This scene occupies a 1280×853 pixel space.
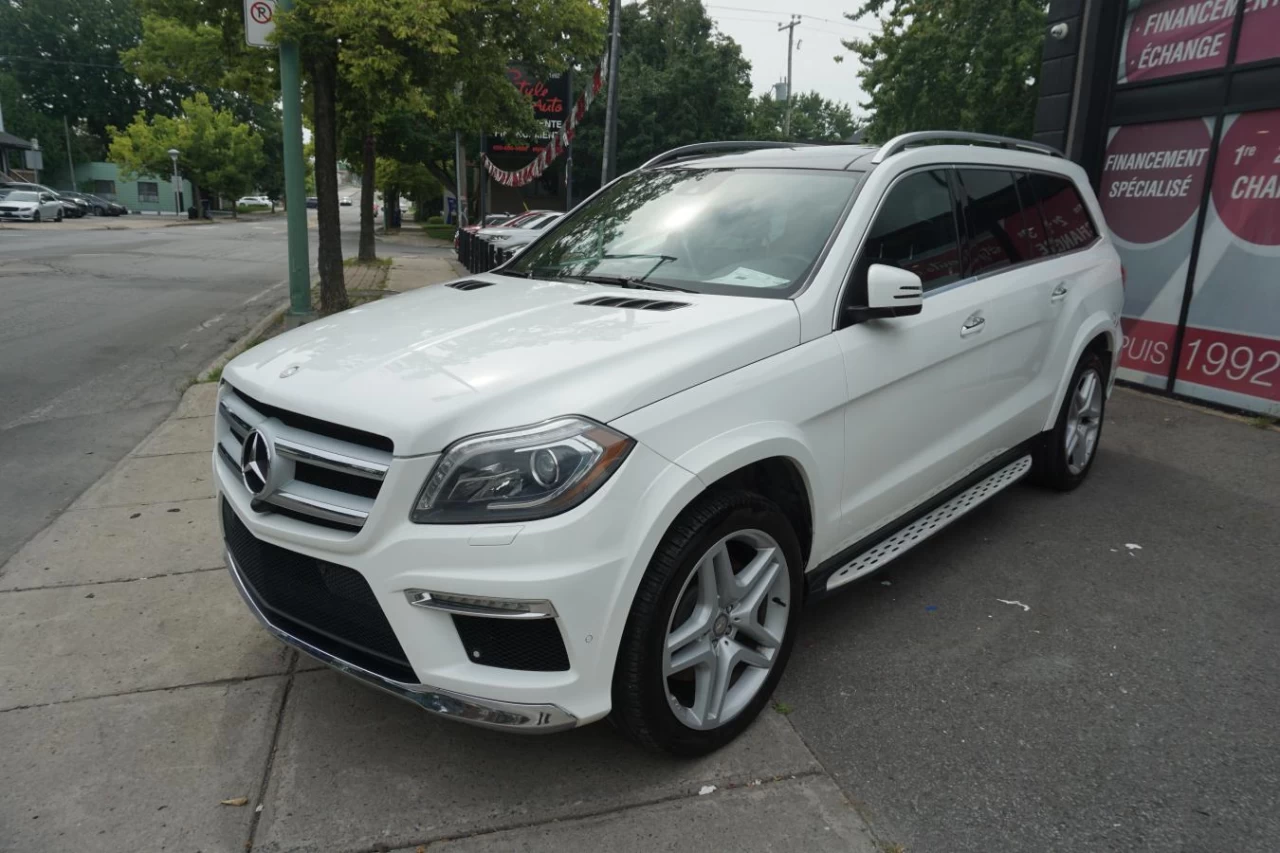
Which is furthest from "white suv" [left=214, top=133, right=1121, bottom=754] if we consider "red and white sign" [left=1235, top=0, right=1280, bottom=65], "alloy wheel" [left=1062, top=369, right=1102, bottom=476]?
"red and white sign" [left=1235, top=0, right=1280, bottom=65]

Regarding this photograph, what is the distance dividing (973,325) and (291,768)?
298 cm

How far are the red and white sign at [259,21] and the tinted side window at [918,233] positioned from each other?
27.3 feet

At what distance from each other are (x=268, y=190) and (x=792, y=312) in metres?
89.0

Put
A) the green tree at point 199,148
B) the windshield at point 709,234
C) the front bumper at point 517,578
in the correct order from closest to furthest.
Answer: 1. the front bumper at point 517,578
2. the windshield at point 709,234
3. the green tree at point 199,148

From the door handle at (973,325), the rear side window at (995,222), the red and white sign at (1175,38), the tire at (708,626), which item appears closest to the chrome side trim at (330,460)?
the tire at (708,626)

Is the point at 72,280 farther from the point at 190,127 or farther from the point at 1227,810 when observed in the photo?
the point at 190,127

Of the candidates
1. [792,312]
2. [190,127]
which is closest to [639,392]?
[792,312]

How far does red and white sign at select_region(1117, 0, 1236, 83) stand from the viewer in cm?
716

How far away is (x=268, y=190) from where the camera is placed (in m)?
82.6

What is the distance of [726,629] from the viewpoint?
277cm

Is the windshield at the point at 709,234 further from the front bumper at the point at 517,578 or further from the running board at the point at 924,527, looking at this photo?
the front bumper at the point at 517,578

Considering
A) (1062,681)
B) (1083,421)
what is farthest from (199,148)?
(1062,681)

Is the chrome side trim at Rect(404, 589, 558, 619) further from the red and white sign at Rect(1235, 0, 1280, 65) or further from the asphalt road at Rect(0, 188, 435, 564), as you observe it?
the red and white sign at Rect(1235, 0, 1280, 65)

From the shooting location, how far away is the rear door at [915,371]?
10.5 ft
